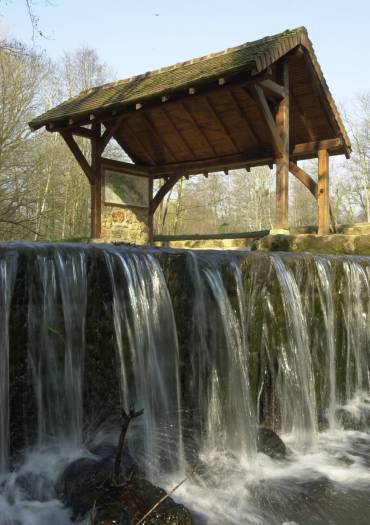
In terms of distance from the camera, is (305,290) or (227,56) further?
(227,56)

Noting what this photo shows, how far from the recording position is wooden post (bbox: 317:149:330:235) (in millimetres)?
9922

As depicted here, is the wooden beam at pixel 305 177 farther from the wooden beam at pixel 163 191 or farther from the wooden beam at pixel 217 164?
the wooden beam at pixel 163 191

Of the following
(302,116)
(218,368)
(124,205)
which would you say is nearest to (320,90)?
(302,116)

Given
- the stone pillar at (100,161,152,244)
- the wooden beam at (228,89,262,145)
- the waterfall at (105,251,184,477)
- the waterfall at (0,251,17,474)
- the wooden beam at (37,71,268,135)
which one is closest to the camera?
the waterfall at (0,251,17,474)

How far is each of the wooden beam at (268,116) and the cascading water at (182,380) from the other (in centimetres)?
400

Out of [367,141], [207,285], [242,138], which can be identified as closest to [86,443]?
[207,285]

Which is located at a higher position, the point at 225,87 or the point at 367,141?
the point at 367,141

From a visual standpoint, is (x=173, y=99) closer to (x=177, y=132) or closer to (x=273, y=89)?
(x=273, y=89)

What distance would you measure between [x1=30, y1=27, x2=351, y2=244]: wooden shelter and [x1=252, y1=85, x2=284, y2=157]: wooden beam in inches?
0.7

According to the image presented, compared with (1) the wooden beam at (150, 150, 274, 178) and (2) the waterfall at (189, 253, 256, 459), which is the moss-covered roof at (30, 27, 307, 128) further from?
(2) the waterfall at (189, 253, 256, 459)

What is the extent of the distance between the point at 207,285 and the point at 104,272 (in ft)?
3.27

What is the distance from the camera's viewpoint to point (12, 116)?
690 inches

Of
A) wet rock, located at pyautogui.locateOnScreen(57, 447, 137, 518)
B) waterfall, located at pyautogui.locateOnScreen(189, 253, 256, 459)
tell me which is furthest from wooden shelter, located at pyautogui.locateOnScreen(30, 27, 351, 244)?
wet rock, located at pyautogui.locateOnScreen(57, 447, 137, 518)

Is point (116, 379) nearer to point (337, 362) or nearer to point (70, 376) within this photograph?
point (70, 376)
